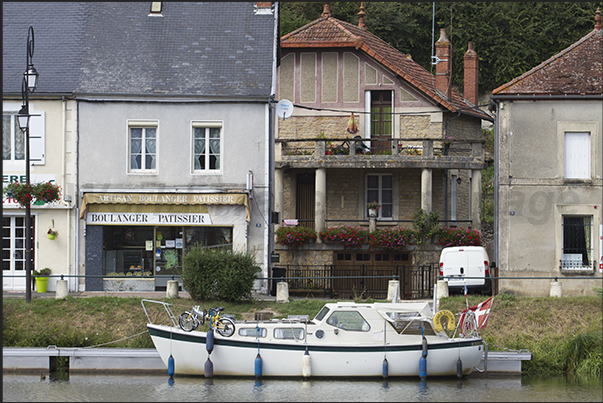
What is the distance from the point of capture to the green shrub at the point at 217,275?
21234mm

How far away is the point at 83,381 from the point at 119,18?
549 inches

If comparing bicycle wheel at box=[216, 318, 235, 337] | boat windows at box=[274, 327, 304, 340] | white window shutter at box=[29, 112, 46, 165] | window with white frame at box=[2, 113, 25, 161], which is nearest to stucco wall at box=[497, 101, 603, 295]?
boat windows at box=[274, 327, 304, 340]

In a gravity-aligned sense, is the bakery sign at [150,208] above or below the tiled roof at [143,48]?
below

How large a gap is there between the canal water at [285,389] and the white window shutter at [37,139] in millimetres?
8521

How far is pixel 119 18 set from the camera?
2695 centimetres

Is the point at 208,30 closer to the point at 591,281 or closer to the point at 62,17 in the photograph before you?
the point at 62,17

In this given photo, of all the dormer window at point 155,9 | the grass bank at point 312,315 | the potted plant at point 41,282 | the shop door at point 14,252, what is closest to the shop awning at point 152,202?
the shop door at point 14,252

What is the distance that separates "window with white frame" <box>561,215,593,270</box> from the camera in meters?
23.7

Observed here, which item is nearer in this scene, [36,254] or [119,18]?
[36,254]

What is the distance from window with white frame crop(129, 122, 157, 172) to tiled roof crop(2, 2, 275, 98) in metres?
1.17

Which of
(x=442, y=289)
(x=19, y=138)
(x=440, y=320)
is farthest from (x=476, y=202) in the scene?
(x=19, y=138)

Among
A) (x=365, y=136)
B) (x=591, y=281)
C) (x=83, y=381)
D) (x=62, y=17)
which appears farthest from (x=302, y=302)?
(x=62, y=17)

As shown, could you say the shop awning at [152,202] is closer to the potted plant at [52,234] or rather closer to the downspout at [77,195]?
the downspout at [77,195]

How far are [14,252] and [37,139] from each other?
357cm
